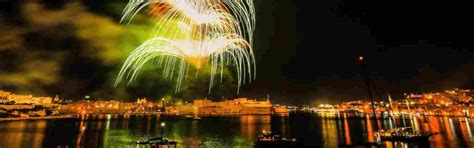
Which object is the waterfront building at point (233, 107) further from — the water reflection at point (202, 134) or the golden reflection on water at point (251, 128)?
the water reflection at point (202, 134)

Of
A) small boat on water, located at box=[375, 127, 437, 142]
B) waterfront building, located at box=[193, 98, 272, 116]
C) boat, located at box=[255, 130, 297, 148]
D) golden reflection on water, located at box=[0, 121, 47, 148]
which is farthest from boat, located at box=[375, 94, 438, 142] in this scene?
waterfront building, located at box=[193, 98, 272, 116]

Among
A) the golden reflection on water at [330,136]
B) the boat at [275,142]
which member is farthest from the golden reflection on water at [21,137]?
the golden reflection on water at [330,136]

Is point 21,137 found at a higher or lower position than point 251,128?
lower

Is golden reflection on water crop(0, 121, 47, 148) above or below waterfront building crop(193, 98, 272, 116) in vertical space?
below

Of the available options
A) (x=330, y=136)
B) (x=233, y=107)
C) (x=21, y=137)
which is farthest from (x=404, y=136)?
(x=233, y=107)

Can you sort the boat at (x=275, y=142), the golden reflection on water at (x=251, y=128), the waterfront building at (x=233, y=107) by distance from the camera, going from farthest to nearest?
1. the waterfront building at (x=233, y=107)
2. the golden reflection on water at (x=251, y=128)
3. the boat at (x=275, y=142)

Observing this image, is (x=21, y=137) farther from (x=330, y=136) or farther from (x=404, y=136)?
(x=404, y=136)

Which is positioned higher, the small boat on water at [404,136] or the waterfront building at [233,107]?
the waterfront building at [233,107]

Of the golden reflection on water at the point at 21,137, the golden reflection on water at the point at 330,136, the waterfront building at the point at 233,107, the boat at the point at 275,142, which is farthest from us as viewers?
the waterfront building at the point at 233,107

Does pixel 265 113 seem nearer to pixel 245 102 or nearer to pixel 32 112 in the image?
pixel 245 102

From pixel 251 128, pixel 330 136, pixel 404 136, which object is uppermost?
pixel 251 128

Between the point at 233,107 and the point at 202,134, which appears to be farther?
the point at 233,107

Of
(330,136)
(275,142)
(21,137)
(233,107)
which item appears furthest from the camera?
(233,107)

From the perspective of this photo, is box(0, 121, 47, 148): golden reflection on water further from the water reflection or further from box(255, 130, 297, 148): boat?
box(255, 130, 297, 148): boat
